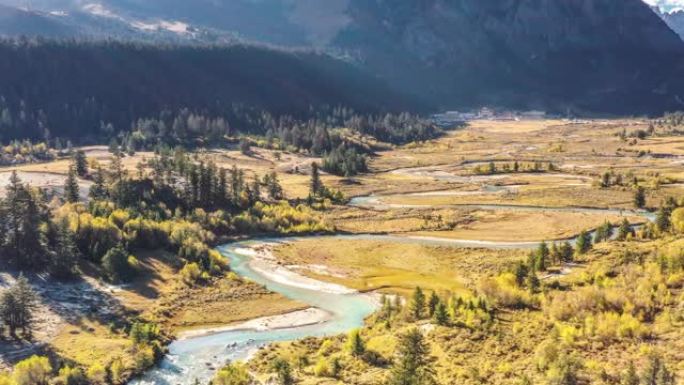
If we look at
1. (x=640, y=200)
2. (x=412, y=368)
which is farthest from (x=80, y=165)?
(x=640, y=200)

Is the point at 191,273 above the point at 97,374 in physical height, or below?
above

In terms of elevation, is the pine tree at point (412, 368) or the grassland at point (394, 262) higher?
the pine tree at point (412, 368)

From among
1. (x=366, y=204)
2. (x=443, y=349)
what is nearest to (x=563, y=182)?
(x=366, y=204)

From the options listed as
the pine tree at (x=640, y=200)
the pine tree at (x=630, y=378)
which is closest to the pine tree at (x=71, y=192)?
the pine tree at (x=630, y=378)

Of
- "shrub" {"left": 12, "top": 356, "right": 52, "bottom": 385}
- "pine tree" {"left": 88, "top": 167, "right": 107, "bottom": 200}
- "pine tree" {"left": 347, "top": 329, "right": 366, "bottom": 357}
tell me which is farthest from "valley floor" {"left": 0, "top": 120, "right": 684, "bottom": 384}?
"pine tree" {"left": 88, "top": 167, "right": 107, "bottom": 200}

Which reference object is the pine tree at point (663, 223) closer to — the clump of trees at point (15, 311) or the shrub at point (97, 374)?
the shrub at point (97, 374)

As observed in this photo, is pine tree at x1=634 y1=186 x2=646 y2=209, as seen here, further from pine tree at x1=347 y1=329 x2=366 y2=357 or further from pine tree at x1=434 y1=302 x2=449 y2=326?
pine tree at x1=347 y1=329 x2=366 y2=357

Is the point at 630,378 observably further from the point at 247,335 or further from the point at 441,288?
the point at 441,288

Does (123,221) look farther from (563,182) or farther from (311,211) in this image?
(563,182)

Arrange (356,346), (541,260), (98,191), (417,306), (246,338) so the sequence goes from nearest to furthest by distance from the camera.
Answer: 1. (356,346)
2. (417,306)
3. (246,338)
4. (541,260)
5. (98,191)

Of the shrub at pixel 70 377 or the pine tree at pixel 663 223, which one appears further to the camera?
the pine tree at pixel 663 223

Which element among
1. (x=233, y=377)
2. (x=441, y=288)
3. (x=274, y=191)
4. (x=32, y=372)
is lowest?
(x=32, y=372)
